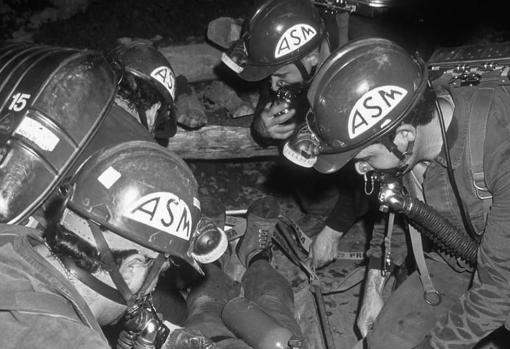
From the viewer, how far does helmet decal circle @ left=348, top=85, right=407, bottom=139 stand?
2.94m

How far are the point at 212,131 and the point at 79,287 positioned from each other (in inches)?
141

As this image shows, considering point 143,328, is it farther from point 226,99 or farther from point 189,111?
point 226,99

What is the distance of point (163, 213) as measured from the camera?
2.41m

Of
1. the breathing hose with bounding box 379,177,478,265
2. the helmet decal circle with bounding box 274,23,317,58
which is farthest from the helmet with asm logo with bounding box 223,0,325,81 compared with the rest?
the breathing hose with bounding box 379,177,478,265

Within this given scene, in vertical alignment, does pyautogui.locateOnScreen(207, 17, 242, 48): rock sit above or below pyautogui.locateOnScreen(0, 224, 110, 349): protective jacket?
below

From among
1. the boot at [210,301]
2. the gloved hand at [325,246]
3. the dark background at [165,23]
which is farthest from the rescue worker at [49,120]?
the dark background at [165,23]

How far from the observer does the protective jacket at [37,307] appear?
1.92m

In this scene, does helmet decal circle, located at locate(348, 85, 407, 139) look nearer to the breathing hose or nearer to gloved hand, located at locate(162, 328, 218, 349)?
the breathing hose

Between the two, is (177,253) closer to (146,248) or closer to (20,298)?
(146,248)

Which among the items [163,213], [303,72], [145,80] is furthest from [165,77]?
[163,213]

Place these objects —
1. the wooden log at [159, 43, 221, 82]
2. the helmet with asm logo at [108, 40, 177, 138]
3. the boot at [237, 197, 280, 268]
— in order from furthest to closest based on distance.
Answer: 1. the wooden log at [159, 43, 221, 82]
2. the boot at [237, 197, 280, 268]
3. the helmet with asm logo at [108, 40, 177, 138]

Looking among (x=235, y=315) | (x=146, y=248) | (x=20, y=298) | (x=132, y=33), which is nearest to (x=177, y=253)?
(x=146, y=248)

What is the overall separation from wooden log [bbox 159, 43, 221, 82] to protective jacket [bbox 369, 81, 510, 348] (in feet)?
13.4

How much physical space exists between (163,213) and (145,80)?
187 centimetres
